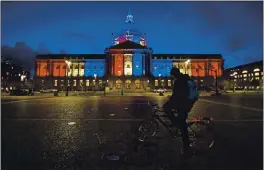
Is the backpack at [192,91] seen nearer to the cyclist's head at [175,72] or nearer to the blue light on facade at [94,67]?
the cyclist's head at [175,72]

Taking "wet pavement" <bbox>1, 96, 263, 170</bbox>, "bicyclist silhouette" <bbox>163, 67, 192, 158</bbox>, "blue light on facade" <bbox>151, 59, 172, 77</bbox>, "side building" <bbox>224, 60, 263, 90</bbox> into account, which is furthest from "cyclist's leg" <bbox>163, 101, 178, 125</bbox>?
"side building" <bbox>224, 60, 263, 90</bbox>

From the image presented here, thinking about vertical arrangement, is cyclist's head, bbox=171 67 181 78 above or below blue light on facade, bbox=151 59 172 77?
below

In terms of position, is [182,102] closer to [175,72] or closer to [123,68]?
[175,72]

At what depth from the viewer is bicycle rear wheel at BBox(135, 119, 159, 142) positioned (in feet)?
23.6

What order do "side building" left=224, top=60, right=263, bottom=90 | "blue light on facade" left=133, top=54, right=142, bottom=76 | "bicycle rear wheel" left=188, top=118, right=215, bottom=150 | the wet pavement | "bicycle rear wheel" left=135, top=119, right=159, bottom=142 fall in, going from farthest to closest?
"side building" left=224, top=60, right=263, bottom=90, "blue light on facade" left=133, top=54, right=142, bottom=76, "bicycle rear wheel" left=135, top=119, right=159, bottom=142, "bicycle rear wheel" left=188, top=118, right=215, bottom=150, the wet pavement

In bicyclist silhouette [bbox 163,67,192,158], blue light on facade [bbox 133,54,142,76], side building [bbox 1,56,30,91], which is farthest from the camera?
blue light on facade [bbox 133,54,142,76]

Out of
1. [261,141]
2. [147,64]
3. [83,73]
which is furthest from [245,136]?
[83,73]

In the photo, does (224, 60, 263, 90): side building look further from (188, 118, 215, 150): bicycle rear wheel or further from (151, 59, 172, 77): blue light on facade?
(188, 118, 215, 150): bicycle rear wheel

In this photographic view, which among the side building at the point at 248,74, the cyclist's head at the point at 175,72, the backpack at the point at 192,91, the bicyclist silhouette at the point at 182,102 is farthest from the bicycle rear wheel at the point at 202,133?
the side building at the point at 248,74

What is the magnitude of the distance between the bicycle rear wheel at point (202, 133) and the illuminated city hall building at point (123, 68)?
347 ft

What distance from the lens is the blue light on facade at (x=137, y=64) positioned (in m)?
118

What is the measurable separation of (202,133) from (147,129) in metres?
1.56

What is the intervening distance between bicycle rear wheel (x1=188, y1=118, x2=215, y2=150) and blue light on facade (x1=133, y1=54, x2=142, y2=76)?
11239 cm

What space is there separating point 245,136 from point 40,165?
6.34 m
